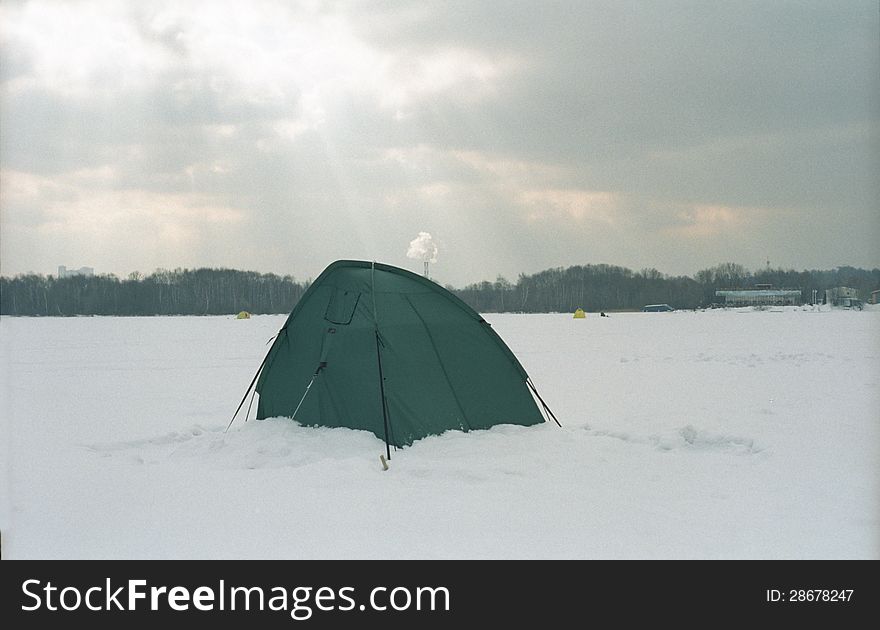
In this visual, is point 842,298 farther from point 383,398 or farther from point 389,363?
point 383,398

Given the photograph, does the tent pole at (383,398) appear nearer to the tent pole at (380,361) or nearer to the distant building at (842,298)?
the tent pole at (380,361)

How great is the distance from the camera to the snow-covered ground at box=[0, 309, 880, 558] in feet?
15.8

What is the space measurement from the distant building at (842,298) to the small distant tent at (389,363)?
4138 cm

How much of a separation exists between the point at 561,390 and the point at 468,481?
633cm

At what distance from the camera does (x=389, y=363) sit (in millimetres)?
→ 7531

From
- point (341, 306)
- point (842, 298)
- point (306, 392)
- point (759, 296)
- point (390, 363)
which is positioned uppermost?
point (759, 296)

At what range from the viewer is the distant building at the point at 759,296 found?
66562mm

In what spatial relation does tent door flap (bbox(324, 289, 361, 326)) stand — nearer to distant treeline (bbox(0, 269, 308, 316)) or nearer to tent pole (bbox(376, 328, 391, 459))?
tent pole (bbox(376, 328, 391, 459))

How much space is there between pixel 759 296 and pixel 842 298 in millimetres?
22645

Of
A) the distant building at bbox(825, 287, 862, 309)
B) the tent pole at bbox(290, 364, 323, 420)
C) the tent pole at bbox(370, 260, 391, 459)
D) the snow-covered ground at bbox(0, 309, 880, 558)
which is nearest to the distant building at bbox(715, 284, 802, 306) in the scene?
the distant building at bbox(825, 287, 862, 309)

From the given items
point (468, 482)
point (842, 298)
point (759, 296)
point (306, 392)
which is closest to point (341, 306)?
point (306, 392)

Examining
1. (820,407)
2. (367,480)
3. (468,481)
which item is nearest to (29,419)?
(367,480)

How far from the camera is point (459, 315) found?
816 cm

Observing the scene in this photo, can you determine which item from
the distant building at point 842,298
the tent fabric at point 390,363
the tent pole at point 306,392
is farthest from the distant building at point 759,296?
the tent pole at point 306,392
